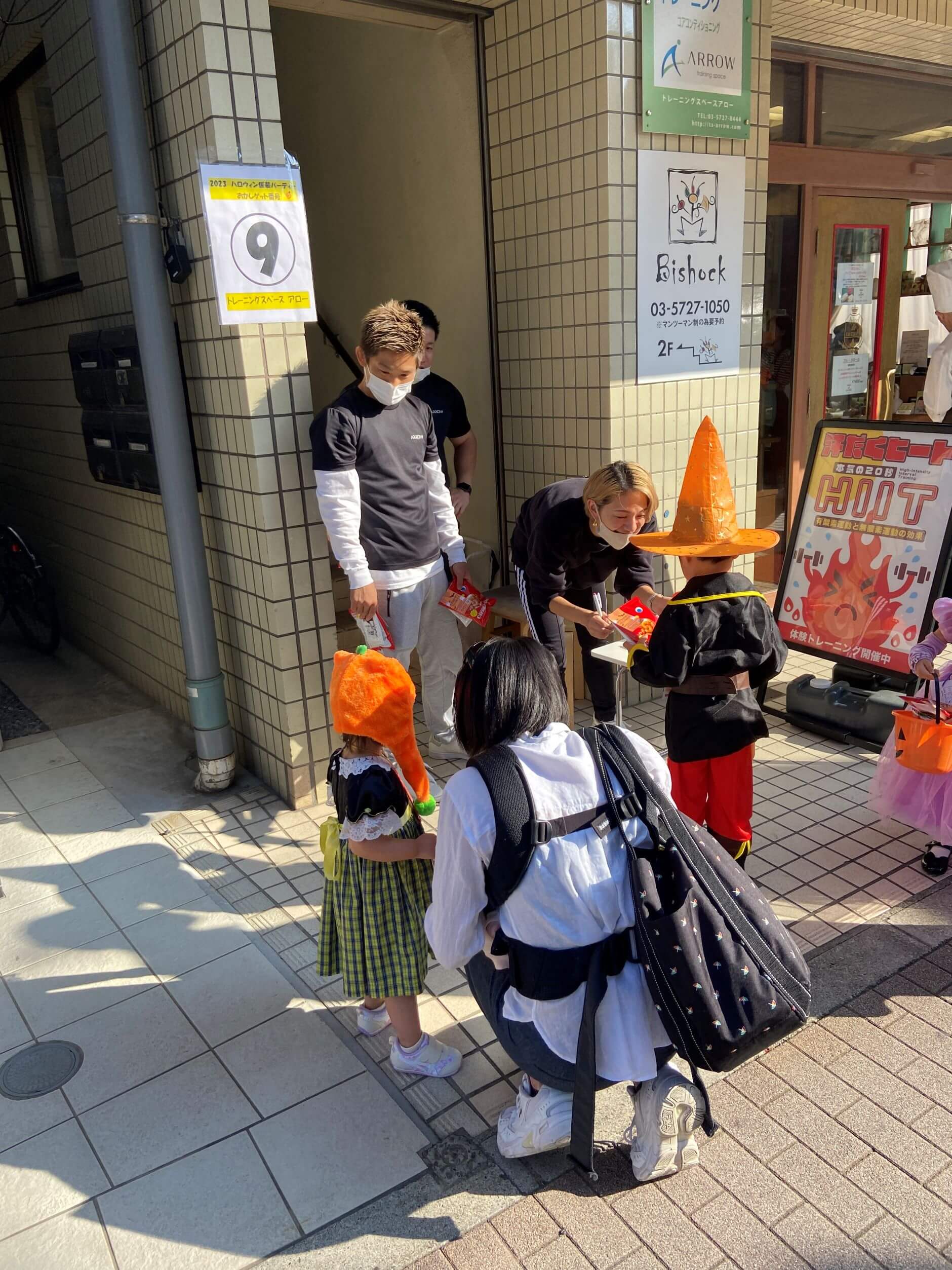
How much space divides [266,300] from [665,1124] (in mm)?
3154

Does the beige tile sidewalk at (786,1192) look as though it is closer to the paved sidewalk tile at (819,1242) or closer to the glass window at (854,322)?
the paved sidewalk tile at (819,1242)

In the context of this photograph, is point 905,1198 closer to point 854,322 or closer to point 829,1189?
point 829,1189

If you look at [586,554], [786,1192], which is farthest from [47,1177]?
[586,554]

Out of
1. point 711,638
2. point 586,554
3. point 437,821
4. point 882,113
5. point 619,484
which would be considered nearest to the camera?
point 711,638

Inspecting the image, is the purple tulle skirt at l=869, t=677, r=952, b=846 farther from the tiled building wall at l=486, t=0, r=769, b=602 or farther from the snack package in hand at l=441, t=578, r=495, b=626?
the tiled building wall at l=486, t=0, r=769, b=602

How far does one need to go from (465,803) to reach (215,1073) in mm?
1350

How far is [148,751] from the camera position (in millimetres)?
4875

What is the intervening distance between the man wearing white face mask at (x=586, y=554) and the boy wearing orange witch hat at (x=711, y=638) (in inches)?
12.8

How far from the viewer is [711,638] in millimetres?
2977

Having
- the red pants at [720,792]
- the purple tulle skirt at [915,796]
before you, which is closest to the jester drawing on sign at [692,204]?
the purple tulle skirt at [915,796]

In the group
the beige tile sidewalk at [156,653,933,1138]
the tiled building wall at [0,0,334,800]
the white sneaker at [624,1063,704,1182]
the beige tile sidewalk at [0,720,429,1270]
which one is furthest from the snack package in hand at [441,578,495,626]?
the white sneaker at [624,1063,704,1182]

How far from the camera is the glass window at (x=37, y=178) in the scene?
222 inches

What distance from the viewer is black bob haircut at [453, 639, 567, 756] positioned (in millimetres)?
2104

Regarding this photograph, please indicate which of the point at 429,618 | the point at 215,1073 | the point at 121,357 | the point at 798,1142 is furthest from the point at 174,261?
the point at 798,1142
